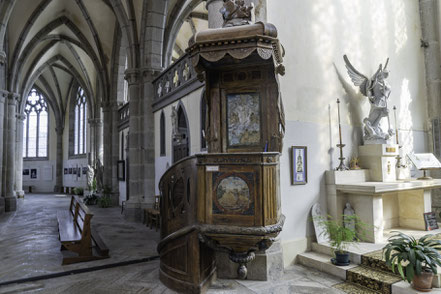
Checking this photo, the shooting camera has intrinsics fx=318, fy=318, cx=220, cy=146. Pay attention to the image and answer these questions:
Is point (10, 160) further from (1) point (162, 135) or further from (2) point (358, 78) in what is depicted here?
(2) point (358, 78)

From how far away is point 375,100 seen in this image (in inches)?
236

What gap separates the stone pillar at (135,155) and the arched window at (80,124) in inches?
575

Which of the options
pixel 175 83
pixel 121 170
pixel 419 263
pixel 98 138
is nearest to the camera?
pixel 419 263

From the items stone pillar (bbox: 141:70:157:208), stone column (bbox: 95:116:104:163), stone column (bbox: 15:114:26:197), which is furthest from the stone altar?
stone column (bbox: 15:114:26:197)

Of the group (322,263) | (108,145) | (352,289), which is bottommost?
(352,289)

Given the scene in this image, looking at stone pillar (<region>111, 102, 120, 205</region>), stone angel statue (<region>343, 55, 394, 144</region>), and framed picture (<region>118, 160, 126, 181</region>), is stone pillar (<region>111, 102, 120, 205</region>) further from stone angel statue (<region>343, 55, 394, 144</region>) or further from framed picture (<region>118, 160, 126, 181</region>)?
stone angel statue (<region>343, 55, 394, 144</region>)

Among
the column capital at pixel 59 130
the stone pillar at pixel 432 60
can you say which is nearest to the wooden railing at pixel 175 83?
the stone pillar at pixel 432 60

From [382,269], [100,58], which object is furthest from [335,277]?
[100,58]

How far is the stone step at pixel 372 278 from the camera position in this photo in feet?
12.9

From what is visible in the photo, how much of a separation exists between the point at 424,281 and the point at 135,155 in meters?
7.87

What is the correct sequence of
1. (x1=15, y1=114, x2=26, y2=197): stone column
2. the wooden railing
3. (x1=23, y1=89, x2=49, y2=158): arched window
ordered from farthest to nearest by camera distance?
(x1=23, y1=89, x2=49, y2=158): arched window < (x1=15, y1=114, x2=26, y2=197): stone column < the wooden railing

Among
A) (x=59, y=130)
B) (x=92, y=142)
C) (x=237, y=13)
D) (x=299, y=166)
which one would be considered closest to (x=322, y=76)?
(x=299, y=166)

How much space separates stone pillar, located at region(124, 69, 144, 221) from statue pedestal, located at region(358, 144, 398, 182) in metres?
6.29

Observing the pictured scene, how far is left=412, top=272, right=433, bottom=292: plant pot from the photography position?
3582 mm
